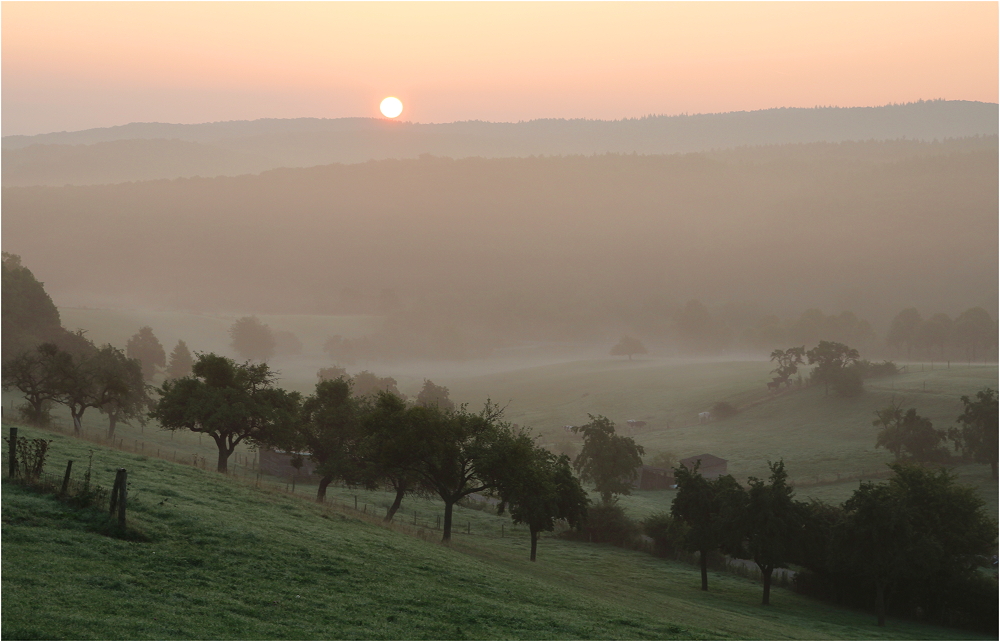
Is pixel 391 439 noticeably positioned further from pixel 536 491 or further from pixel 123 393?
pixel 123 393

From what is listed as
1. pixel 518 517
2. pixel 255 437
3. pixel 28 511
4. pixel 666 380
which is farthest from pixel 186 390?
pixel 666 380

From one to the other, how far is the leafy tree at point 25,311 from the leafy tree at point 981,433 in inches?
4236

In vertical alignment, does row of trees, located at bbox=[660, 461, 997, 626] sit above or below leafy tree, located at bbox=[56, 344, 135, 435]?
below

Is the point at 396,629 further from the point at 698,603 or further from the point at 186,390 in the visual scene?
the point at 186,390

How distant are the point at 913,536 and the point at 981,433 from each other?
48.6m

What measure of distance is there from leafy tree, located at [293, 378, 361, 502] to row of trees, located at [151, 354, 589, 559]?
74mm

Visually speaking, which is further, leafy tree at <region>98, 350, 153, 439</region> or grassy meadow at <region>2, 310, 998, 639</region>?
leafy tree at <region>98, 350, 153, 439</region>

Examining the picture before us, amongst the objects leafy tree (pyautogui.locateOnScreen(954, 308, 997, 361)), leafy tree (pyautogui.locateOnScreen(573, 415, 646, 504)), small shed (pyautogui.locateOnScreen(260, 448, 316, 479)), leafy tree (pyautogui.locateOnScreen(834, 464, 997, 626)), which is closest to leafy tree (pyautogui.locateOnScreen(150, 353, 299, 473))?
small shed (pyautogui.locateOnScreen(260, 448, 316, 479))

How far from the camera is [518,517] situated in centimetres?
4762

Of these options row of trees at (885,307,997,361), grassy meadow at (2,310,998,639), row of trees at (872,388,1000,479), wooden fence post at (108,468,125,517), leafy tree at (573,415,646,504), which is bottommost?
grassy meadow at (2,310,998,639)

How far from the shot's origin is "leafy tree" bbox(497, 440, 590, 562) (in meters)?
44.4

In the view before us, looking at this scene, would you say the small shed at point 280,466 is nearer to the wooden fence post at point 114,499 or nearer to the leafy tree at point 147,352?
the wooden fence post at point 114,499

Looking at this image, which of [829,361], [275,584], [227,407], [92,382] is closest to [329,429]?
[227,407]

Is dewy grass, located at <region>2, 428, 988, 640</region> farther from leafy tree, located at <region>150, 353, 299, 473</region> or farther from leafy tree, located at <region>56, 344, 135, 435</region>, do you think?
leafy tree, located at <region>56, 344, 135, 435</region>
